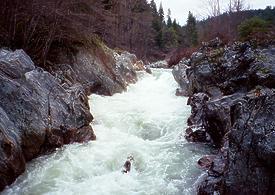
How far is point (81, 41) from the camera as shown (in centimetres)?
1432

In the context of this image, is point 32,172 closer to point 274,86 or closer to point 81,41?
point 274,86

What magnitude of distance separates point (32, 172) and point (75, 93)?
11.1 ft

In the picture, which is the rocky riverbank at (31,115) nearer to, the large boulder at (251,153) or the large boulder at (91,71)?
the large boulder at (91,71)

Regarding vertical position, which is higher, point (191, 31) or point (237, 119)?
point (191, 31)

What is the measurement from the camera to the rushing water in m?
6.55

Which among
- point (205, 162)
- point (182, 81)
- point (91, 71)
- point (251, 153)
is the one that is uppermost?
point (91, 71)

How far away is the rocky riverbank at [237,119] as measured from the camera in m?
5.34

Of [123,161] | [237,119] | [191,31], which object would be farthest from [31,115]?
[191,31]

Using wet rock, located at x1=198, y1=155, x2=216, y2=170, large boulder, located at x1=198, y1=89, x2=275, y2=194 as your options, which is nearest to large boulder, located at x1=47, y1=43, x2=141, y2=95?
wet rock, located at x1=198, y1=155, x2=216, y2=170

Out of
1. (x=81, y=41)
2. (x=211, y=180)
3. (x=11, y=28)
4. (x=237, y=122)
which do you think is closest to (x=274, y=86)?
(x=237, y=122)

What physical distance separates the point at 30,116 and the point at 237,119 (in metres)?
4.12

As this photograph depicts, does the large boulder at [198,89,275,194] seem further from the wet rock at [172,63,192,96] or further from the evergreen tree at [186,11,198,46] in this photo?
the evergreen tree at [186,11,198,46]

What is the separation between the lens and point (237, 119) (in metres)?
6.13

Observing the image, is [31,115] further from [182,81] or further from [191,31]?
[191,31]
